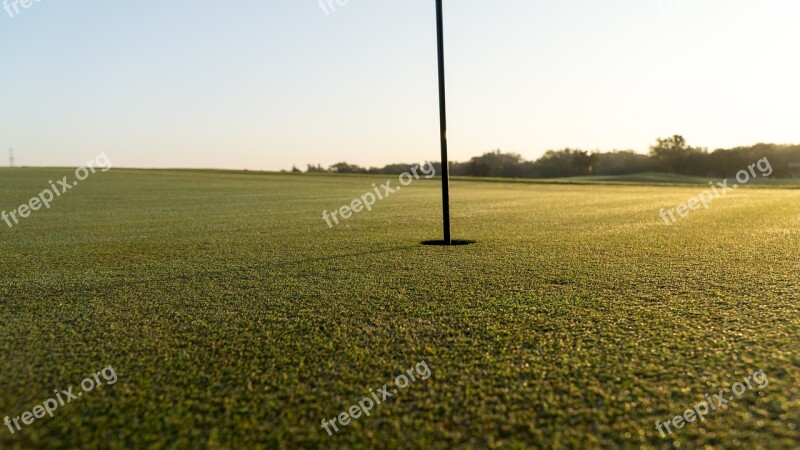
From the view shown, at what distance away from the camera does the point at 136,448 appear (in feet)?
4.99

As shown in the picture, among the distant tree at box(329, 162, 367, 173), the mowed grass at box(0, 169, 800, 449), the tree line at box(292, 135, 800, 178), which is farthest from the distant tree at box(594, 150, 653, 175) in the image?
the mowed grass at box(0, 169, 800, 449)

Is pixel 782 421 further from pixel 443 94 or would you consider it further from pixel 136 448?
pixel 443 94

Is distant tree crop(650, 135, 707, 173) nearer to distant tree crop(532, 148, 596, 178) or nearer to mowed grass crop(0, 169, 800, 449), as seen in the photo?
distant tree crop(532, 148, 596, 178)

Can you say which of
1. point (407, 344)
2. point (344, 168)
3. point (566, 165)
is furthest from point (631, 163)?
point (407, 344)

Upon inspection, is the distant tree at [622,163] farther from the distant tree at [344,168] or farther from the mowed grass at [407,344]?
the mowed grass at [407,344]

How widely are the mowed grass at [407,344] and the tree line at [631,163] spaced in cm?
4654

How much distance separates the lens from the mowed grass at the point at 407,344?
162 centimetres

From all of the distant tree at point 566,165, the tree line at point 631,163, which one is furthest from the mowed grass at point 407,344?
the distant tree at point 566,165

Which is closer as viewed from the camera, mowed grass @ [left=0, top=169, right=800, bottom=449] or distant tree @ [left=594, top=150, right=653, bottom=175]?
mowed grass @ [left=0, top=169, right=800, bottom=449]

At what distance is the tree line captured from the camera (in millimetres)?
55000

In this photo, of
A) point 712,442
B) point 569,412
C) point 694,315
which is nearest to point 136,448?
point 569,412

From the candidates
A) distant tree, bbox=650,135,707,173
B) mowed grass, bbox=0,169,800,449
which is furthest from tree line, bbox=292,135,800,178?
mowed grass, bbox=0,169,800,449

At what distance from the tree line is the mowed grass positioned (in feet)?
153

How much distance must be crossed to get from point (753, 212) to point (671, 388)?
989 cm
